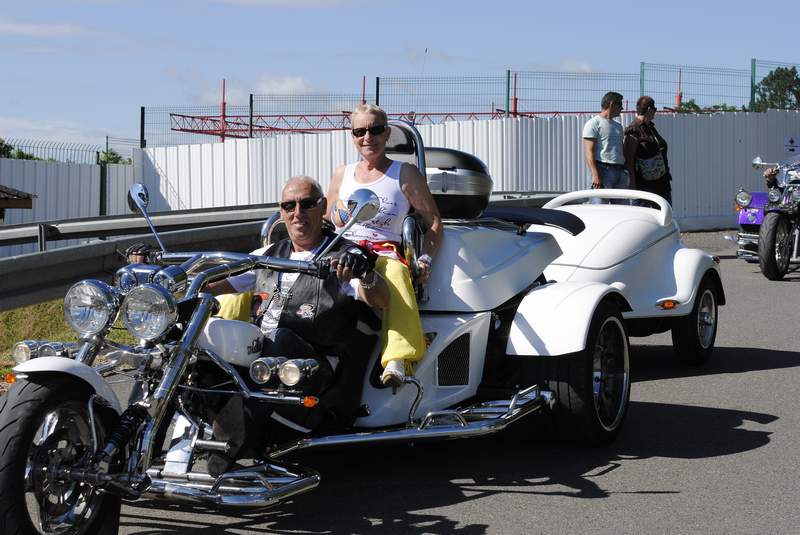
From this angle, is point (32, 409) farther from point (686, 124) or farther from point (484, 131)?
point (686, 124)

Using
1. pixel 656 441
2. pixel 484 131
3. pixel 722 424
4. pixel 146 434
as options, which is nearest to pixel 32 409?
pixel 146 434

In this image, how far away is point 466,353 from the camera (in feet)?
19.5

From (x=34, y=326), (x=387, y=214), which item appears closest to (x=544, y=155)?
(x=34, y=326)

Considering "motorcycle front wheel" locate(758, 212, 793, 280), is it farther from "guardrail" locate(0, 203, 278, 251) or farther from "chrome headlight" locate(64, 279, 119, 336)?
"chrome headlight" locate(64, 279, 119, 336)

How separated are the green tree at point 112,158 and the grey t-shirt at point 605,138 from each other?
1545 centimetres

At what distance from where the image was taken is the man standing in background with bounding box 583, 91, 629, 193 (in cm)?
→ 1211

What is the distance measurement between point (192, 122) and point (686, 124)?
34.9ft

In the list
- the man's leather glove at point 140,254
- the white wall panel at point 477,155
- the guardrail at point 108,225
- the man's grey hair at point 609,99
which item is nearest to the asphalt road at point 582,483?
the man's leather glove at point 140,254

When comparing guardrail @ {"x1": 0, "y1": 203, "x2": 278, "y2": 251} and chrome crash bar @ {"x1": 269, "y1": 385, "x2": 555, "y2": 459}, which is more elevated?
guardrail @ {"x1": 0, "y1": 203, "x2": 278, "y2": 251}

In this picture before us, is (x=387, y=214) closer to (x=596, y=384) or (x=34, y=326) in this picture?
(x=596, y=384)

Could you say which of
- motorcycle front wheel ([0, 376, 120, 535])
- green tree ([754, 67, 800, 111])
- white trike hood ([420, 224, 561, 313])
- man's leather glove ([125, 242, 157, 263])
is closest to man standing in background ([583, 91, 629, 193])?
white trike hood ([420, 224, 561, 313])

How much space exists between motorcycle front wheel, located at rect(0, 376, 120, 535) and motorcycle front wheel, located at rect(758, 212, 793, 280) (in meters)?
10.8

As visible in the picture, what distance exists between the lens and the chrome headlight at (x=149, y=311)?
14.3ft

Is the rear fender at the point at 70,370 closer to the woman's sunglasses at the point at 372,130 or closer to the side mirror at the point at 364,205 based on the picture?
the side mirror at the point at 364,205
